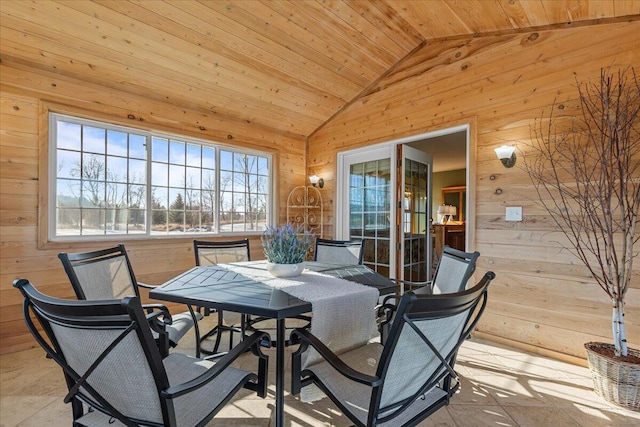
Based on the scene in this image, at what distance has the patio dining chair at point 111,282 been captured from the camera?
5.93ft

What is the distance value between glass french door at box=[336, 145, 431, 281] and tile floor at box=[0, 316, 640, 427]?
1788 mm

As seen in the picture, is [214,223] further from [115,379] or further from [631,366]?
[631,366]

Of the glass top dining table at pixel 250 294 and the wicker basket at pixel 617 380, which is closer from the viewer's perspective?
the glass top dining table at pixel 250 294

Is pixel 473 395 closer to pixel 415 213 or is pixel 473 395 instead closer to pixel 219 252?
pixel 219 252

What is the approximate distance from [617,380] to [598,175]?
58.4 inches

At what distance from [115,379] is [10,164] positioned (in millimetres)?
2825

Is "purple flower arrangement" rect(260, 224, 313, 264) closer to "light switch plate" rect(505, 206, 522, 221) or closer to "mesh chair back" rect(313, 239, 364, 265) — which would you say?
"mesh chair back" rect(313, 239, 364, 265)

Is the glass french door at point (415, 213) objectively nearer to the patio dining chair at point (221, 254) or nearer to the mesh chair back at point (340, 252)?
the mesh chair back at point (340, 252)

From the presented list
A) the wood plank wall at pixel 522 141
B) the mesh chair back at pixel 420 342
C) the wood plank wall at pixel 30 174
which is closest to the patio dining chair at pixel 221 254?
the wood plank wall at pixel 30 174

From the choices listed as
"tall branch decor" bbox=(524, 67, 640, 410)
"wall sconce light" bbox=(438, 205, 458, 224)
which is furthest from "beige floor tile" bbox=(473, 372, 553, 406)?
"wall sconce light" bbox=(438, 205, 458, 224)

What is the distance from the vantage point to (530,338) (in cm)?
298

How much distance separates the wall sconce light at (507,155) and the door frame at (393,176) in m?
0.28

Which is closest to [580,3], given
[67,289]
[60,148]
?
[60,148]

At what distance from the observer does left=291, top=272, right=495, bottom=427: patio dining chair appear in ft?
3.58
